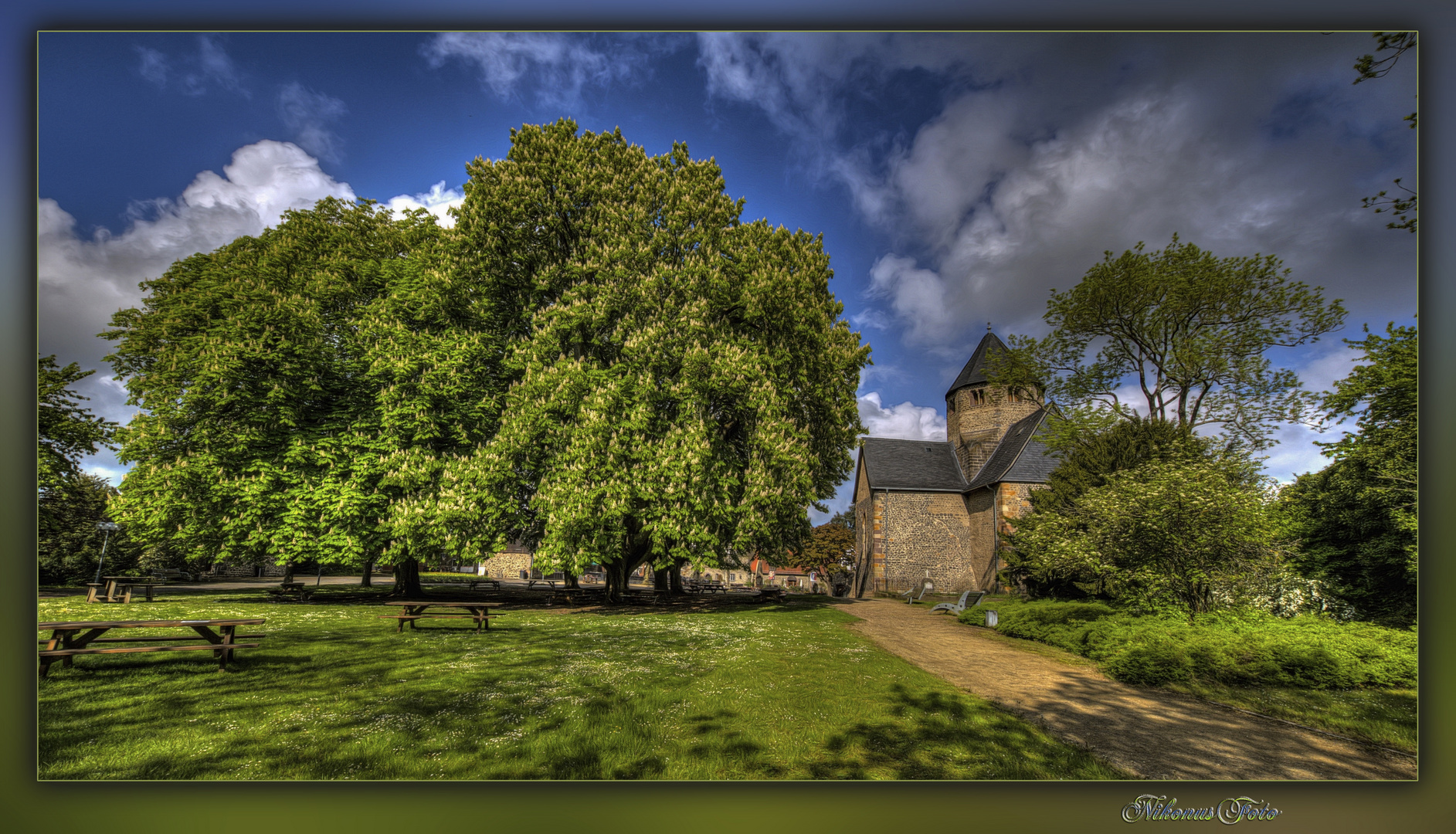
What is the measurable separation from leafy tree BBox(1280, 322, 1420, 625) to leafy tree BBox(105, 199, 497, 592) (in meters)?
15.4

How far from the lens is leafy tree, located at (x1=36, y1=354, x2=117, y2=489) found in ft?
17.3

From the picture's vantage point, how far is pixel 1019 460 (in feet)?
97.9

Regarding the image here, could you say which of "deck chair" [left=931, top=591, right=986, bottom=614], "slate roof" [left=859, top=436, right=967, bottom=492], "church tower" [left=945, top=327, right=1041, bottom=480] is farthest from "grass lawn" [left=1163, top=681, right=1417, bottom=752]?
"church tower" [left=945, top=327, right=1041, bottom=480]

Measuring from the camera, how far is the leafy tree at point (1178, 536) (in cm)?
898

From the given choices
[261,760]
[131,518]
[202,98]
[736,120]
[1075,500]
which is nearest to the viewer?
[261,760]

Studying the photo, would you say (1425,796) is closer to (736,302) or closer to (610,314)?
(736,302)

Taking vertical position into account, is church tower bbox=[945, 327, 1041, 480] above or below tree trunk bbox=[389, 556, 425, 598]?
above

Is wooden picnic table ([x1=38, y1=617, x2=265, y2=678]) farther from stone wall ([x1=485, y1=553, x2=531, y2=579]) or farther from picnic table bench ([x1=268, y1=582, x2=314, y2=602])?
stone wall ([x1=485, y1=553, x2=531, y2=579])

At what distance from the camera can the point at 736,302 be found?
1442 centimetres

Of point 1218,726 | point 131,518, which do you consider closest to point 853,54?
point 1218,726

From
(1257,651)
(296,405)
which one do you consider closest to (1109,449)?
(1257,651)

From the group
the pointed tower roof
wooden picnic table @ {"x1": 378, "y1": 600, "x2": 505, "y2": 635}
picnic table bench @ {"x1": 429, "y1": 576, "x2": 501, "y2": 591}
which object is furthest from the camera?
the pointed tower roof

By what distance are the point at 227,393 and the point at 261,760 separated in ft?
43.2

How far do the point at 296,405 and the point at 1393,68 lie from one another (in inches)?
818
